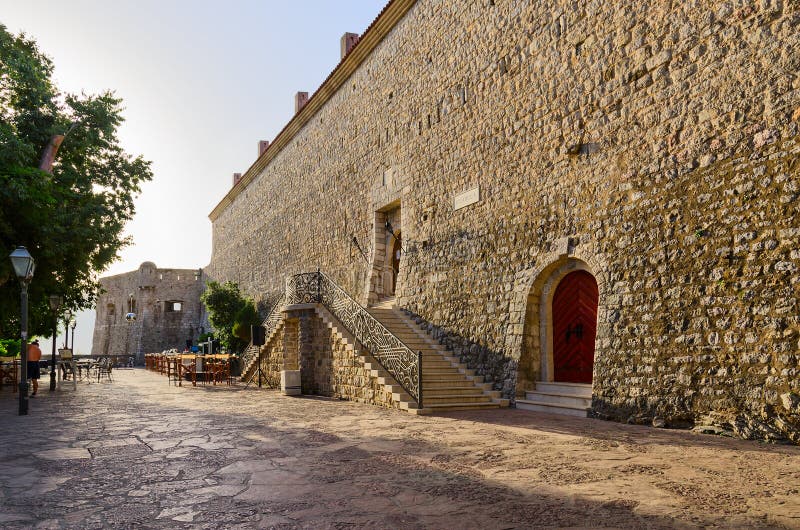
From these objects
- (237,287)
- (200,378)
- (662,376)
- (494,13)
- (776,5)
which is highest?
(494,13)

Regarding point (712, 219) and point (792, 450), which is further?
point (712, 219)

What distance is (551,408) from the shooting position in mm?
9180

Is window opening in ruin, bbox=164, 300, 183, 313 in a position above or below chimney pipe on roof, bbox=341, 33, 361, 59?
below

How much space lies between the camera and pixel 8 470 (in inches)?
198

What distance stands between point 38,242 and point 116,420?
6287 millimetres

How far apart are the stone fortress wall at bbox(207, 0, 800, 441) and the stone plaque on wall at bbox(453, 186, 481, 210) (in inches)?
2.9

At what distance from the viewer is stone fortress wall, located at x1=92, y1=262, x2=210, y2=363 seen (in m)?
35.4

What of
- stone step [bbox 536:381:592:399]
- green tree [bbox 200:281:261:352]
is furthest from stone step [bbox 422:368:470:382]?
green tree [bbox 200:281:261:352]

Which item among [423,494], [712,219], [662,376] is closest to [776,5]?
[712,219]

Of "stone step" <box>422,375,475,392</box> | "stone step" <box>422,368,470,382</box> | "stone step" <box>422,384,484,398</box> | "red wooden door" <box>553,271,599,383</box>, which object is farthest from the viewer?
"stone step" <box>422,368,470,382</box>

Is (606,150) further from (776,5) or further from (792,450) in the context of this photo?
(792,450)

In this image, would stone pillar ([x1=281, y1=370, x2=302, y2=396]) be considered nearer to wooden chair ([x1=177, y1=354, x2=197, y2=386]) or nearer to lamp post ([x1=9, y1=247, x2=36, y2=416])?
wooden chair ([x1=177, y1=354, x2=197, y2=386])

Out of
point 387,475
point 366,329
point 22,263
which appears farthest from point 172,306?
point 387,475

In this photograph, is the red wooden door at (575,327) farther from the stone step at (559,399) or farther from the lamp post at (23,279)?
the lamp post at (23,279)
